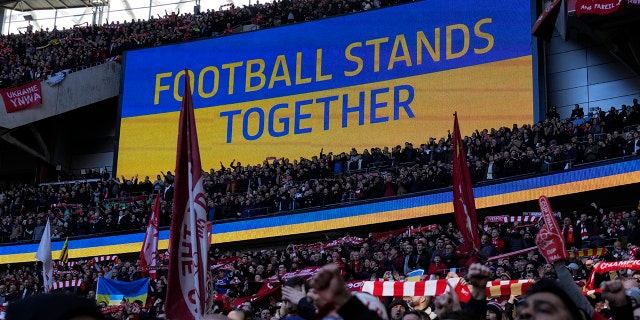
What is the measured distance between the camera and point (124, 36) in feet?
135

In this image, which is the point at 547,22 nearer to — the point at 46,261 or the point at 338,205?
the point at 338,205

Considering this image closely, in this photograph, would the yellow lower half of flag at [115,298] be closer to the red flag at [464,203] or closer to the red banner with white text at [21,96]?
the red flag at [464,203]

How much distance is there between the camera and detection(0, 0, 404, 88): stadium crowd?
36375 mm

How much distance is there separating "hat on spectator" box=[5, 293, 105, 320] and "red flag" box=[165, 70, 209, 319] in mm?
5666

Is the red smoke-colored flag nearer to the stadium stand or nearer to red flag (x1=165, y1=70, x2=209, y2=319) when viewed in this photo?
the stadium stand

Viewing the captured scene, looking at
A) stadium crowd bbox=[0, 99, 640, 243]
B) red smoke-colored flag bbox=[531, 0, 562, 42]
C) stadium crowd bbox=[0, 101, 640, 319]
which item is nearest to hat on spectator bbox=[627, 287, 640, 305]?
stadium crowd bbox=[0, 101, 640, 319]

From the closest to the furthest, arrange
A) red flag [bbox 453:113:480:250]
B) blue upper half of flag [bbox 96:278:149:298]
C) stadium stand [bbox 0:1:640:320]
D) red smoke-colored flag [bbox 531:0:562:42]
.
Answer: red flag [bbox 453:113:480:250], stadium stand [bbox 0:1:640:320], blue upper half of flag [bbox 96:278:149:298], red smoke-colored flag [bbox 531:0:562:42]

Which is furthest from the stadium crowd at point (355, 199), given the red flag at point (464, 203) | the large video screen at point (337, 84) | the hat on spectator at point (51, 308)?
the hat on spectator at point (51, 308)

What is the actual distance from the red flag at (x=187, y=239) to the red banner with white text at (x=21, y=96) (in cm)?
3215

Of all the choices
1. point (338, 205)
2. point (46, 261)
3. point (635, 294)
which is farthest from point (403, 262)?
point (635, 294)

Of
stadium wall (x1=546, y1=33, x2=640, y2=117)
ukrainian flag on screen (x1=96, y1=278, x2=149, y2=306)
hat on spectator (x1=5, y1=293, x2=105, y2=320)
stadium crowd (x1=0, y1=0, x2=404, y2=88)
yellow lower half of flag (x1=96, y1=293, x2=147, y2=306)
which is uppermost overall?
stadium crowd (x1=0, y1=0, x2=404, y2=88)

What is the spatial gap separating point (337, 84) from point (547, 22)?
834 cm

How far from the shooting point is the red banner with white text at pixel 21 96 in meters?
39.8

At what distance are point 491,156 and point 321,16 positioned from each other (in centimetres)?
1221
